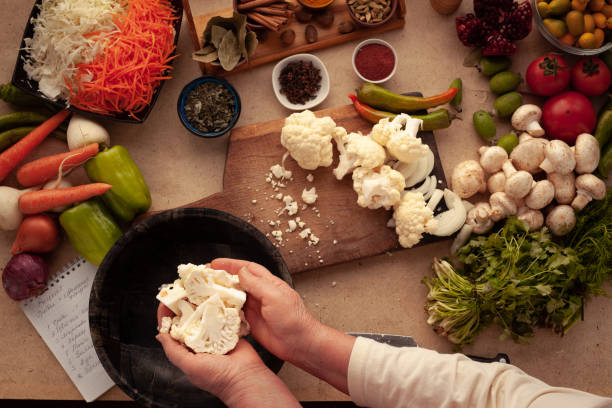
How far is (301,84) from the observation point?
192 cm

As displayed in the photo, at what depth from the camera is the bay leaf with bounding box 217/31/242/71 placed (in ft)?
5.93

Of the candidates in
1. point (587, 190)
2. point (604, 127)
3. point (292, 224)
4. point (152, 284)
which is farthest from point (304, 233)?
point (604, 127)

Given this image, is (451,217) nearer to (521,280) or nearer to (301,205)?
(521,280)

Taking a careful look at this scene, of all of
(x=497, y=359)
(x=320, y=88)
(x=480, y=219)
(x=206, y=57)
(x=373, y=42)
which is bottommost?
(x=497, y=359)


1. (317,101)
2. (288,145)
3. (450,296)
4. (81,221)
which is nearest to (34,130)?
(81,221)

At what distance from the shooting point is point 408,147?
1.72 metres

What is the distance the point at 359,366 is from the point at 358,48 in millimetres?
1301

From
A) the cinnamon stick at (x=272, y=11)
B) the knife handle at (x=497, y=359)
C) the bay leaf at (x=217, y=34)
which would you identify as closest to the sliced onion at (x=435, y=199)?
the knife handle at (x=497, y=359)

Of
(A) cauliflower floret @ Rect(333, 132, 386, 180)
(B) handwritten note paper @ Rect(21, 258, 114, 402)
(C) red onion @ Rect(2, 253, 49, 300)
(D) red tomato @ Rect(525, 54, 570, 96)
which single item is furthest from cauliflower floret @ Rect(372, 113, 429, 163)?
(C) red onion @ Rect(2, 253, 49, 300)

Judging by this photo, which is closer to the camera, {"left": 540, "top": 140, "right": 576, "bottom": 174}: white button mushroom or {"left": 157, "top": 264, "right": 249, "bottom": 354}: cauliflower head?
{"left": 157, "top": 264, "right": 249, "bottom": 354}: cauliflower head

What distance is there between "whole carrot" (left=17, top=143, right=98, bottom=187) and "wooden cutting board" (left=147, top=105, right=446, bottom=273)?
0.44 m

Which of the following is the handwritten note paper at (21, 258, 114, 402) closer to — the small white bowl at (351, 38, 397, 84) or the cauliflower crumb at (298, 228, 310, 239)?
the cauliflower crumb at (298, 228, 310, 239)

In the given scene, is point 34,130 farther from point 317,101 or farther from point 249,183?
point 317,101

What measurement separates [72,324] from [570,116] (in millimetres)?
2182
